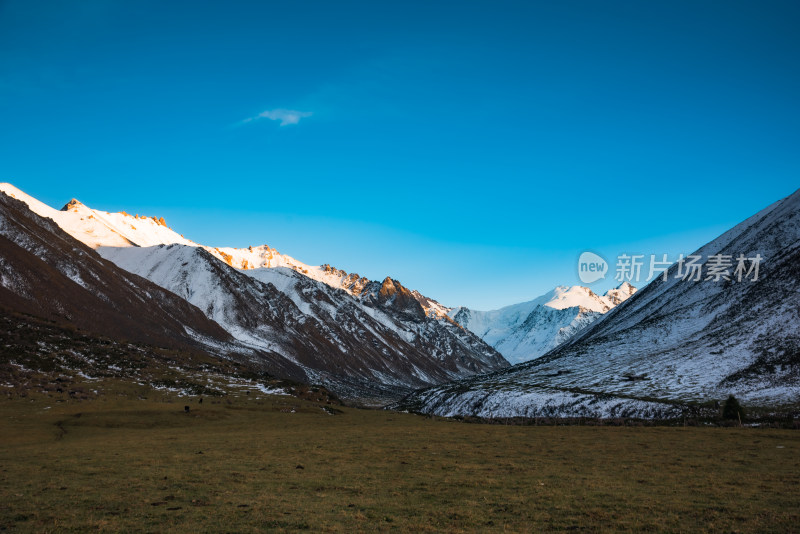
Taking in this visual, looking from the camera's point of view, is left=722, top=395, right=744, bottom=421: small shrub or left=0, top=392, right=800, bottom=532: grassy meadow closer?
left=0, top=392, right=800, bottom=532: grassy meadow

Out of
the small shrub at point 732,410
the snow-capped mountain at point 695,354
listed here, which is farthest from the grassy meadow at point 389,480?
the snow-capped mountain at point 695,354

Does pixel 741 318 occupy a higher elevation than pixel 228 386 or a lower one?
higher

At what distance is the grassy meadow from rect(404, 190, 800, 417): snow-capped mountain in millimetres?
43878

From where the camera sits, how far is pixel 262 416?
73.1 metres

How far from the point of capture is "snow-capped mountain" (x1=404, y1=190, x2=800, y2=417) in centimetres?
9494

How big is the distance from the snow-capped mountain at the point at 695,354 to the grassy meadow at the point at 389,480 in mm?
43878

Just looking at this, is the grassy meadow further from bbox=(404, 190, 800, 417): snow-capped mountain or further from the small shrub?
bbox=(404, 190, 800, 417): snow-capped mountain

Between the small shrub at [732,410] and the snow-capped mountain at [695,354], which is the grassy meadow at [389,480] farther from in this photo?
the snow-capped mountain at [695,354]

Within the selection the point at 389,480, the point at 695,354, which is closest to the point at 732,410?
the point at 695,354

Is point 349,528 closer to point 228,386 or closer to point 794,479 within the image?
point 794,479

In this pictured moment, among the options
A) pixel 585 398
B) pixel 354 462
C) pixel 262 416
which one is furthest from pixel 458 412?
pixel 354 462

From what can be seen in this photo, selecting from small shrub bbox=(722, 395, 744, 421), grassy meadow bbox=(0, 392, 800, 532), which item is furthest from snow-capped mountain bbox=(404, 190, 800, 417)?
grassy meadow bbox=(0, 392, 800, 532)

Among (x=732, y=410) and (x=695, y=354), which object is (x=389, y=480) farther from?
(x=695, y=354)

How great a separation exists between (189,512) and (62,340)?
9435 centimetres
